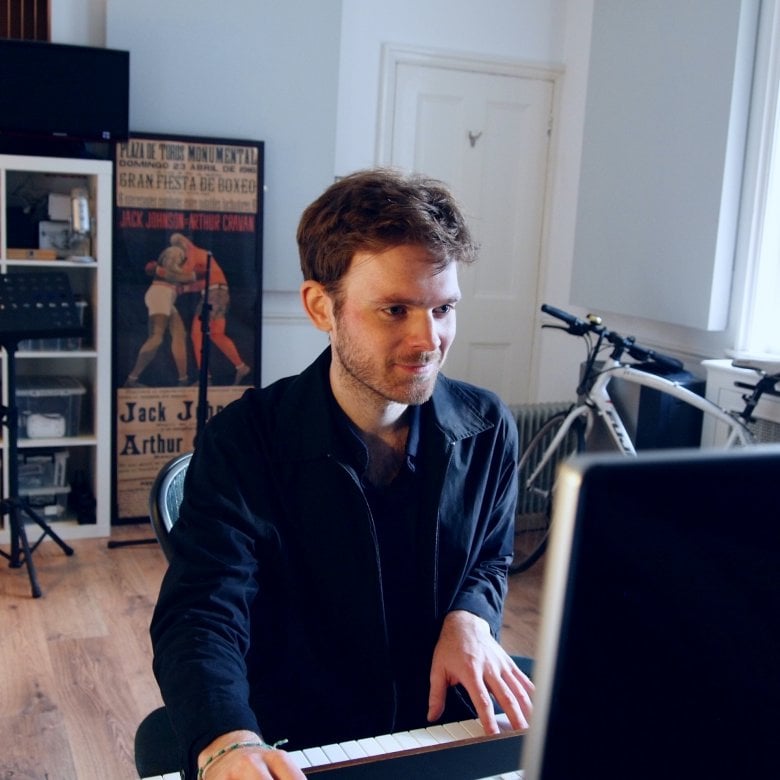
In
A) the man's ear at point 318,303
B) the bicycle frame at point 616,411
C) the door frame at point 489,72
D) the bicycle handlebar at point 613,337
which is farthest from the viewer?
the door frame at point 489,72

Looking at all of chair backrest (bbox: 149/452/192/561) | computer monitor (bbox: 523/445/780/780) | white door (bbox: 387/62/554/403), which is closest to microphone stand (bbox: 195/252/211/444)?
white door (bbox: 387/62/554/403)

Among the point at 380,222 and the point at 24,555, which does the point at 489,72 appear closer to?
the point at 24,555

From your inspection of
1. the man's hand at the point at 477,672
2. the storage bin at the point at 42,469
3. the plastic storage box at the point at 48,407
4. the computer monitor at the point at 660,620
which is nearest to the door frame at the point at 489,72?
the plastic storage box at the point at 48,407

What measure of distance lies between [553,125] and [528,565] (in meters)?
2.27

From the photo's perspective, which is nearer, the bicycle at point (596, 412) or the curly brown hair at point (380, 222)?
the curly brown hair at point (380, 222)

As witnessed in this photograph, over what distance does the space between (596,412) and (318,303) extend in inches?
104

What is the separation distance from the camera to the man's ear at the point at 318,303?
1420 millimetres

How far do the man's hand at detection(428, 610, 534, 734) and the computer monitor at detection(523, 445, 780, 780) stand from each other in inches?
24.3

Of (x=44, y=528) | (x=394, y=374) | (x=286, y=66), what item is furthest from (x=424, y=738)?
(x=286, y=66)

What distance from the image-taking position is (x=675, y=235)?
A: 3953 millimetres

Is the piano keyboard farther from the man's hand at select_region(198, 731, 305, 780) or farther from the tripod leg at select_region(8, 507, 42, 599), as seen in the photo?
the tripod leg at select_region(8, 507, 42, 599)

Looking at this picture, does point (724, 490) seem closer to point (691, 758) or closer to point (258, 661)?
point (691, 758)

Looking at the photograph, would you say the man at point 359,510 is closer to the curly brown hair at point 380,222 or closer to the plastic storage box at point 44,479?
the curly brown hair at point 380,222

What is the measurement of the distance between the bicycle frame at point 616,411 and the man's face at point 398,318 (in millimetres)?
2155
